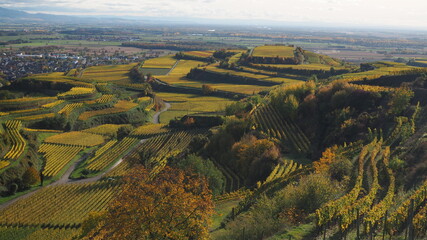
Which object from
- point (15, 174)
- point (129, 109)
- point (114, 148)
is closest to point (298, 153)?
point (114, 148)

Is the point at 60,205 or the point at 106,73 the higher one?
the point at 60,205

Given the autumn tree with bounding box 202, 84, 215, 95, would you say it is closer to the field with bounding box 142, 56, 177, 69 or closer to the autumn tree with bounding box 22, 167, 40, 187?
the field with bounding box 142, 56, 177, 69

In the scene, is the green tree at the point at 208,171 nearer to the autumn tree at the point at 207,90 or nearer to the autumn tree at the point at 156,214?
the autumn tree at the point at 156,214

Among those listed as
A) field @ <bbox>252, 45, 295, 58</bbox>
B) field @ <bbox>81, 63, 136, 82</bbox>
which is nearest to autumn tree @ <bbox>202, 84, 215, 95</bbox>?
field @ <bbox>252, 45, 295, 58</bbox>

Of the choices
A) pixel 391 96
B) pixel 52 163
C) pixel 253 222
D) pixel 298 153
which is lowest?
pixel 52 163

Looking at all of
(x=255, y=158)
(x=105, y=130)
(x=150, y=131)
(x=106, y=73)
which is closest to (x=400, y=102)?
(x=255, y=158)

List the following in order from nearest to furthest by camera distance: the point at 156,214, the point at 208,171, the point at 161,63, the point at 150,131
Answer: the point at 156,214, the point at 208,171, the point at 150,131, the point at 161,63

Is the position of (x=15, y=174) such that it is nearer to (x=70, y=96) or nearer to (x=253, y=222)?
(x=253, y=222)

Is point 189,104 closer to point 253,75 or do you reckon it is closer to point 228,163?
point 253,75

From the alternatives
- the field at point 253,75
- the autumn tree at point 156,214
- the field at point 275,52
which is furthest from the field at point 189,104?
the autumn tree at point 156,214
